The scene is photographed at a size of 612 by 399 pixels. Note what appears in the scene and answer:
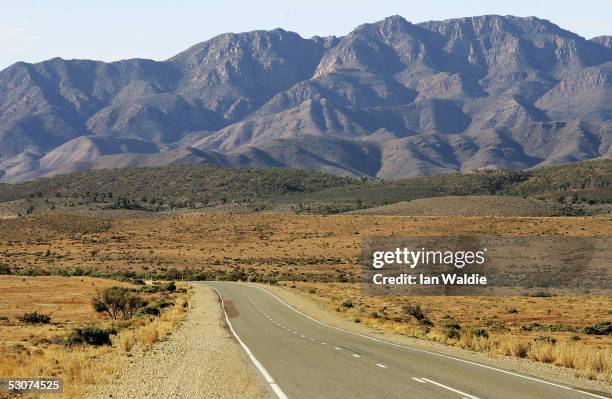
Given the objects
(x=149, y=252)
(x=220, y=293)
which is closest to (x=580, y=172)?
(x=149, y=252)

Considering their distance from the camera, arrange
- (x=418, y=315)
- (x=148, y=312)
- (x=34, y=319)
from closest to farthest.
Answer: (x=34, y=319)
(x=148, y=312)
(x=418, y=315)

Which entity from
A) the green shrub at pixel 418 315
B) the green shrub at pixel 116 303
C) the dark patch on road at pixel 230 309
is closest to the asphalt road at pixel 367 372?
the dark patch on road at pixel 230 309

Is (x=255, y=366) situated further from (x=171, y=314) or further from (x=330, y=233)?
(x=330, y=233)

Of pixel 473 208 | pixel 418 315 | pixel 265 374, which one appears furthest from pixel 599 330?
pixel 473 208

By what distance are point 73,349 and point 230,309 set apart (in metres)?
21.7

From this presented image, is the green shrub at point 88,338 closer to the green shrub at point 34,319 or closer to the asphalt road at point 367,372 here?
the asphalt road at point 367,372

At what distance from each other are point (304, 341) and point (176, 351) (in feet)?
18.9

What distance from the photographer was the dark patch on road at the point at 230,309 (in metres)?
44.6

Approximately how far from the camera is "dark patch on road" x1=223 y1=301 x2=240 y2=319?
4462cm

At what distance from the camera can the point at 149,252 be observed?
110500mm

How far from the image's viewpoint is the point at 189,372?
2162 cm

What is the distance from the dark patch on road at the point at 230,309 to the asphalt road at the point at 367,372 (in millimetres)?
8980

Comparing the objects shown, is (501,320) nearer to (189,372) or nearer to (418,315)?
(418,315)

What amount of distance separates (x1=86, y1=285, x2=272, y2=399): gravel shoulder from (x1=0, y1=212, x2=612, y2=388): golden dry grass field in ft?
29.6
